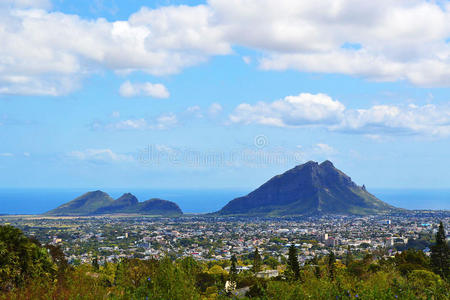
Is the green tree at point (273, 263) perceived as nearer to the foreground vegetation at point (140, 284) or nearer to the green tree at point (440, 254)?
the green tree at point (440, 254)

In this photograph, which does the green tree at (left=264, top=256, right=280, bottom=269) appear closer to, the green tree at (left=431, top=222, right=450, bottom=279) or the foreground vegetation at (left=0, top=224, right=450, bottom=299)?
the green tree at (left=431, top=222, right=450, bottom=279)

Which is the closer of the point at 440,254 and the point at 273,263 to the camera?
the point at 440,254

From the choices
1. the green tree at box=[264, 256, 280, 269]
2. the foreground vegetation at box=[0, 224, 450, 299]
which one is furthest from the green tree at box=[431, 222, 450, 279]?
the foreground vegetation at box=[0, 224, 450, 299]

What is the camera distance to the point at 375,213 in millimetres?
182125

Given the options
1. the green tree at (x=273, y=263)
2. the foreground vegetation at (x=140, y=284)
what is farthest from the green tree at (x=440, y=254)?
the foreground vegetation at (x=140, y=284)

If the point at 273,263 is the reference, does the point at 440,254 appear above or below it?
A: above

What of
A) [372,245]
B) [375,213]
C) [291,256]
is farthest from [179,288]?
[375,213]

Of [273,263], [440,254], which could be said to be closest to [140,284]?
[440,254]

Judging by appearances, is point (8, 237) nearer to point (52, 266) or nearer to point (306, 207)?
point (52, 266)

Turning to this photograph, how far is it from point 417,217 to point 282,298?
16725 cm

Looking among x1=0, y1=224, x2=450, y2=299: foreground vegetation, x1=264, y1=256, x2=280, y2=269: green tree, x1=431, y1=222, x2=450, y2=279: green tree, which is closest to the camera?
x1=0, y1=224, x2=450, y2=299: foreground vegetation

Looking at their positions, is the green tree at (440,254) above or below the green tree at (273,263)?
above

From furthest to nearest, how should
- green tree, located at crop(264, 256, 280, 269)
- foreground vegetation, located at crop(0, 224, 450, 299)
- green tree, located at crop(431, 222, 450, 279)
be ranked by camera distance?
1. green tree, located at crop(264, 256, 280, 269)
2. green tree, located at crop(431, 222, 450, 279)
3. foreground vegetation, located at crop(0, 224, 450, 299)

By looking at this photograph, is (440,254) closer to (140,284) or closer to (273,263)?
(273,263)
